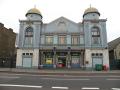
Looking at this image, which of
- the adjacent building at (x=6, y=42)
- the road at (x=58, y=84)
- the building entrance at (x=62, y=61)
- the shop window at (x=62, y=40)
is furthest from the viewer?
the adjacent building at (x=6, y=42)

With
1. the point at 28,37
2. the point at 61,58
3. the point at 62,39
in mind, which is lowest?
the point at 61,58

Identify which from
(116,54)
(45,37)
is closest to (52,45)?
(45,37)

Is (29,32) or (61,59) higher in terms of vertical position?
(29,32)

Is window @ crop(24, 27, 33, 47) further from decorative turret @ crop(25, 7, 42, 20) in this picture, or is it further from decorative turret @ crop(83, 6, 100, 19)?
decorative turret @ crop(83, 6, 100, 19)

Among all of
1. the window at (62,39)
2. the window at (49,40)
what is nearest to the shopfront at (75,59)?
the window at (62,39)

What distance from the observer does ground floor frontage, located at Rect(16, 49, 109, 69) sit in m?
35.6

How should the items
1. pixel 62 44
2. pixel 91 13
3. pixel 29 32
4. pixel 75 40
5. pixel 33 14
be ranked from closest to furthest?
pixel 62 44, pixel 75 40, pixel 29 32, pixel 91 13, pixel 33 14

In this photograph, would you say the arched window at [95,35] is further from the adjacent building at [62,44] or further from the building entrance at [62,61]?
the building entrance at [62,61]

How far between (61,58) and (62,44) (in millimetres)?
3067

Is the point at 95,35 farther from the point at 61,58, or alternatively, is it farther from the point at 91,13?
the point at 61,58

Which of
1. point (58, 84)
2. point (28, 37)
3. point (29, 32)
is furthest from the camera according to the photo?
point (29, 32)

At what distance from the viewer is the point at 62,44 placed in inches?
1443

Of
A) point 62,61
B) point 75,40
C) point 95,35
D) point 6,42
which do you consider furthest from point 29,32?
point 6,42

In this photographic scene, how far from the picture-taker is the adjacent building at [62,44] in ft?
118
